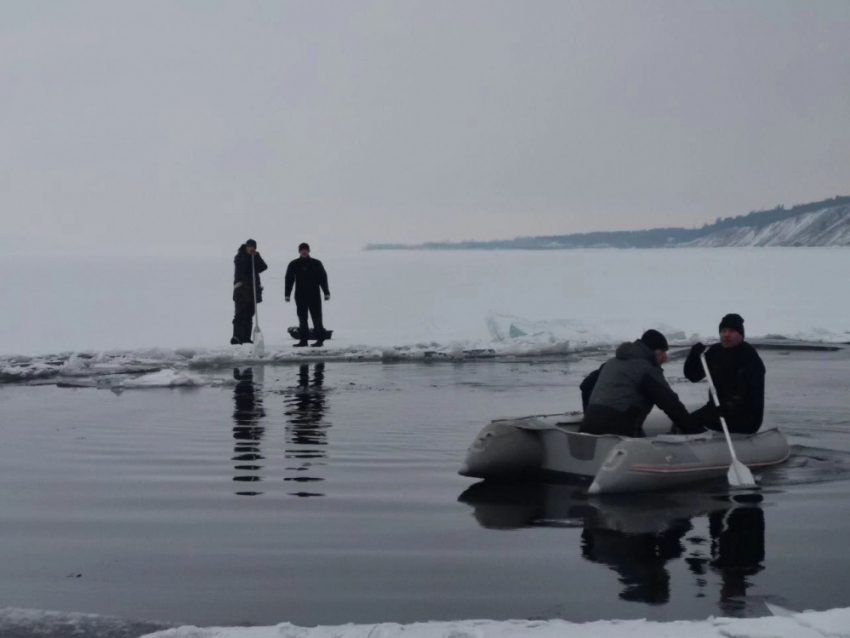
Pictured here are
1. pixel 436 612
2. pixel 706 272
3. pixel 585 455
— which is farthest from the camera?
pixel 706 272

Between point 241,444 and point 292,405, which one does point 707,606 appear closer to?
point 241,444

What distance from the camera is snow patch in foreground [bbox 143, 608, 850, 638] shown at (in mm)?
5859

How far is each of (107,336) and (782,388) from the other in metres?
20.9

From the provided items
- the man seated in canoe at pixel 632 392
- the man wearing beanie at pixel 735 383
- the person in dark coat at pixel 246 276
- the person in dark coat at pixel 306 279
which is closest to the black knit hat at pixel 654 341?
the man seated in canoe at pixel 632 392

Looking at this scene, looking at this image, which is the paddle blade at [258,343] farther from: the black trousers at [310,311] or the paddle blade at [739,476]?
the paddle blade at [739,476]

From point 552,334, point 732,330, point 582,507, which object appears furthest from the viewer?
point 552,334

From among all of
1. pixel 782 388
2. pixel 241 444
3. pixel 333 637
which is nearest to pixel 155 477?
pixel 241 444

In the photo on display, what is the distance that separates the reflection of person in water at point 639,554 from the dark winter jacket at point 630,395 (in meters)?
1.61

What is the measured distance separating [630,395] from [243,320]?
50.3ft

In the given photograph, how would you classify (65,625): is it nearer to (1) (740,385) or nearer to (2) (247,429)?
(1) (740,385)

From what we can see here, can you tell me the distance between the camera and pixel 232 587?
7.02 meters

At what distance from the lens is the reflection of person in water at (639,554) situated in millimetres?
6833

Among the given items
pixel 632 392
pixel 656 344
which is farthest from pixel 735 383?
pixel 632 392

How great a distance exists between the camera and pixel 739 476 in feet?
33.8
